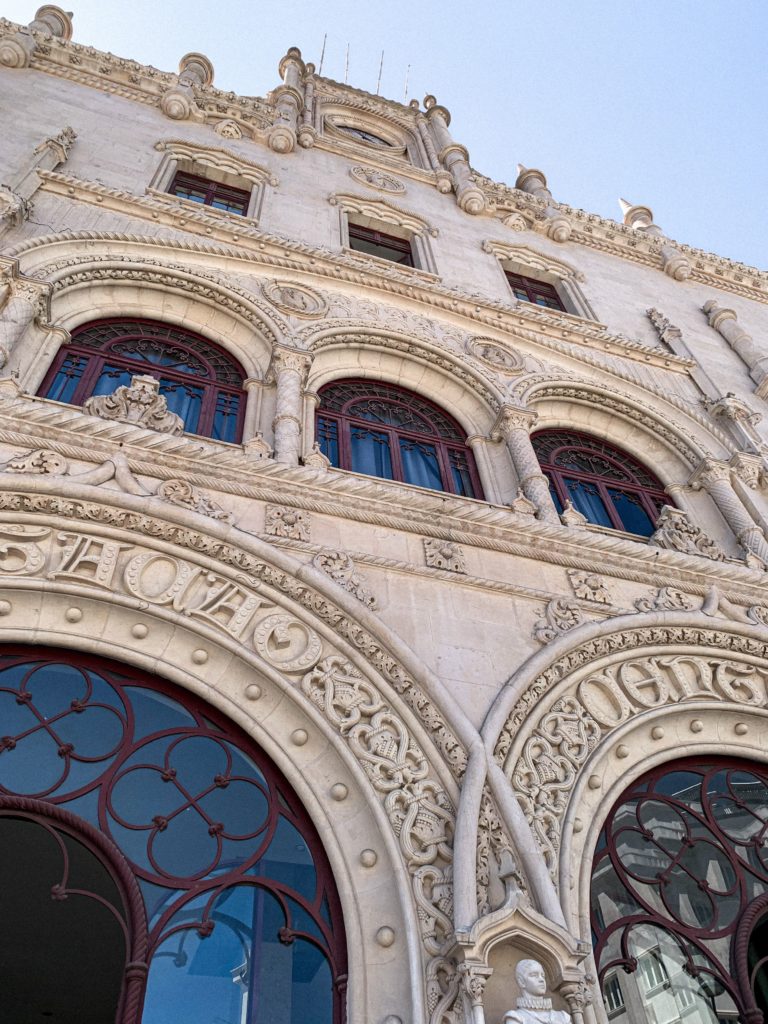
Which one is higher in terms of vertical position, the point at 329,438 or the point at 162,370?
the point at 162,370

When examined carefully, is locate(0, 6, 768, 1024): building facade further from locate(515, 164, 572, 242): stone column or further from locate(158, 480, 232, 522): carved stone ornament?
locate(515, 164, 572, 242): stone column

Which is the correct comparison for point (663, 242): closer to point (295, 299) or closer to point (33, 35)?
point (295, 299)

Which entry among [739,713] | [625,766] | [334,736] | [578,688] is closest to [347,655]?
[334,736]

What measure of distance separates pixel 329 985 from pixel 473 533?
3809 millimetres

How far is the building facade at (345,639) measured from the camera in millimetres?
4676

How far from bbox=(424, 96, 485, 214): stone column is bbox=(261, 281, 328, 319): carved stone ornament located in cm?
610

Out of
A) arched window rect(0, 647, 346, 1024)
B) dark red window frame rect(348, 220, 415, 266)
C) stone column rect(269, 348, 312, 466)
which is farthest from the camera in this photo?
dark red window frame rect(348, 220, 415, 266)

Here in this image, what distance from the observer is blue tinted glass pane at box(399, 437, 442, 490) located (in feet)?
28.3

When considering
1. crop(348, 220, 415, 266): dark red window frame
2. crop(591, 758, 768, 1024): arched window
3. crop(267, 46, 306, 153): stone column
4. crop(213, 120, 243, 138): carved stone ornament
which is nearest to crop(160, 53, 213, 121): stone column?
crop(213, 120, 243, 138): carved stone ornament

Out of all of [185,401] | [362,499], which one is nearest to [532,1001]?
[362,499]

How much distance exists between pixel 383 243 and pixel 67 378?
681cm

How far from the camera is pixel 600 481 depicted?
9781 millimetres

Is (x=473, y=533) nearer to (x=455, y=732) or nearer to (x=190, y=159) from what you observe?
(x=455, y=732)

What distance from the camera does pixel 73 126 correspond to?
11.5 m
